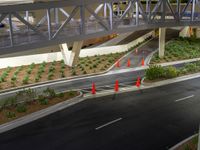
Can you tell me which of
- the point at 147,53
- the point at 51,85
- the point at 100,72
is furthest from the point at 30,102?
the point at 147,53

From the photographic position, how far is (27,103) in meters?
23.5

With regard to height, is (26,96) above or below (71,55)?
below

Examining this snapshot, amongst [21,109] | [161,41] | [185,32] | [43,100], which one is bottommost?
[21,109]

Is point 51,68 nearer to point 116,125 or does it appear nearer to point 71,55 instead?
point 71,55

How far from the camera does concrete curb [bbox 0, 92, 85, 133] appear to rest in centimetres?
2000

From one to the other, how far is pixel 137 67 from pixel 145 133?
17832mm

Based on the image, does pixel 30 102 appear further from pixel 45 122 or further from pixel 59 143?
pixel 59 143

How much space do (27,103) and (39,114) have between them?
84.7 inches

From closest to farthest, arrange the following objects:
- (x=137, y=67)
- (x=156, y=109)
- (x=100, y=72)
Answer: (x=156, y=109) → (x=100, y=72) → (x=137, y=67)

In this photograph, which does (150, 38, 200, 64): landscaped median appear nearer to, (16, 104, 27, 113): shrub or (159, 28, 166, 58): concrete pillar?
(159, 28, 166, 58): concrete pillar

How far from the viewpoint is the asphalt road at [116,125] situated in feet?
57.9

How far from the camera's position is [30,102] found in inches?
932

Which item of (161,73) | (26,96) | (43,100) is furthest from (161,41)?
(26,96)

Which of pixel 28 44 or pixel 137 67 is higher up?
pixel 28 44
